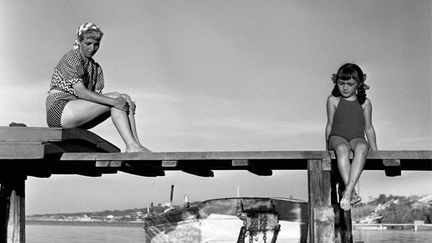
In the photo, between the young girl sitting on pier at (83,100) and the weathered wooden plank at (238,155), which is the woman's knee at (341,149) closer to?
the weathered wooden plank at (238,155)

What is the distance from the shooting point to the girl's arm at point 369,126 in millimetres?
9445

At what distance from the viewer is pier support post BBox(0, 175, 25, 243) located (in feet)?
31.7

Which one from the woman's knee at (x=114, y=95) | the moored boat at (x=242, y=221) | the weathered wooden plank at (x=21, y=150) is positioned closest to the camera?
the weathered wooden plank at (x=21, y=150)

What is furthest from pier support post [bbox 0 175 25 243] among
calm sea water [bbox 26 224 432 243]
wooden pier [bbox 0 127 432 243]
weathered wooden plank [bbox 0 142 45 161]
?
calm sea water [bbox 26 224 432 243]

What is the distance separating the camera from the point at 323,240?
857 cm

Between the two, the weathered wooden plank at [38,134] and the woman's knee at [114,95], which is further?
the woman's knee at [114,95]

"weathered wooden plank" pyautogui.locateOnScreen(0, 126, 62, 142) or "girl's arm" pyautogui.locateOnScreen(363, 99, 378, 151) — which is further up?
"girl's arm" pyautogui.locateOnScreen(363, 99, 378, 151)

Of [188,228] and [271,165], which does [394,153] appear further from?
[188,228]

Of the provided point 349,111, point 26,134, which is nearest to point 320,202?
point 349,111

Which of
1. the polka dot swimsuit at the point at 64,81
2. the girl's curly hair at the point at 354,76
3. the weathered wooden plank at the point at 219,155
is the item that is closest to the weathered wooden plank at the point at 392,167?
the weathered wooden plank at the point at 219,155

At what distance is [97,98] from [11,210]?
7.00 feet

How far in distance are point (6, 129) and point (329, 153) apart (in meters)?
3.86

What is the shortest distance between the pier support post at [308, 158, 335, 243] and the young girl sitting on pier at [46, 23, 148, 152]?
2097 mm

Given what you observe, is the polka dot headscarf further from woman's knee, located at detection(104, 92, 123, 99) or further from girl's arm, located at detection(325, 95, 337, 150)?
girl's arm, located at detection(325, 95, 337, 150)
